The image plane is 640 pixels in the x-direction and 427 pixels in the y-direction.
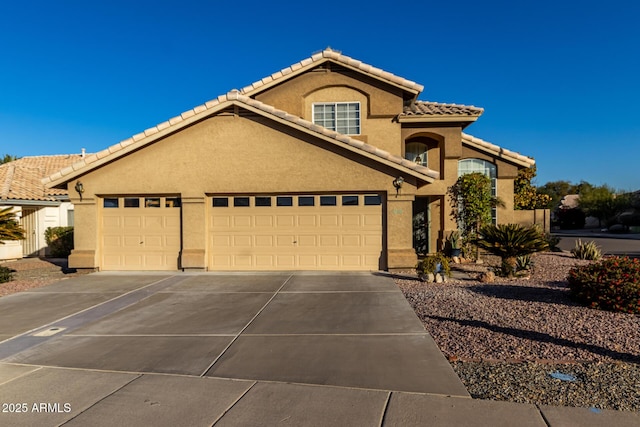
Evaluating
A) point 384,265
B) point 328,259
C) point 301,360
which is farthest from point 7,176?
point 301,360

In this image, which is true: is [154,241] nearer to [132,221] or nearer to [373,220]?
[132,221]

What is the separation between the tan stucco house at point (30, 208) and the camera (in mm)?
17031

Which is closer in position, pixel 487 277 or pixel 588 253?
pixel 487 277

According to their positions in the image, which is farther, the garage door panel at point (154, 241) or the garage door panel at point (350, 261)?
the garage door panel at point (154, 241)

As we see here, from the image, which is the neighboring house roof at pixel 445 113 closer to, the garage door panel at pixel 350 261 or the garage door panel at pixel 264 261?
the garage door panel at pixel 350 261

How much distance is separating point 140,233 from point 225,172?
352cm

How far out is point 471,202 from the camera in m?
15.3

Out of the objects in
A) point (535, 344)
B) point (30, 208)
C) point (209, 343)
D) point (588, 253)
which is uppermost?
point (30, 208)

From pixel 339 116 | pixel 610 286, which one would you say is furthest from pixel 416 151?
pixel 610 286

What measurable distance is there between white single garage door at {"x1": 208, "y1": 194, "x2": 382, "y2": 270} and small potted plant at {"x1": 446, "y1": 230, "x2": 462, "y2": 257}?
13.5ft

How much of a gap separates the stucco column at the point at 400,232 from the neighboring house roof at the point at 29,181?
42.2 ft

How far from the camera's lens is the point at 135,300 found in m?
8.90

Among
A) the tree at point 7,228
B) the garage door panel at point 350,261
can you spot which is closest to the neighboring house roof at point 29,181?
the tree at point 7,228

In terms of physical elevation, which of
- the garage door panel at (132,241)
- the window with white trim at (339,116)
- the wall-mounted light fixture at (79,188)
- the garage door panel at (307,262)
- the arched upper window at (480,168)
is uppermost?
the window with white trim at (339,116)
